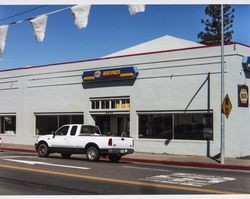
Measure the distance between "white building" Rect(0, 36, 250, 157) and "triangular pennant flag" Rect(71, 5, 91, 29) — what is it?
41.8 feet

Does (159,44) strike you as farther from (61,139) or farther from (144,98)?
(61,139)

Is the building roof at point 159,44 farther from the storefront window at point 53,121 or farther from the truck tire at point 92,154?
the truck tire at point 92,154

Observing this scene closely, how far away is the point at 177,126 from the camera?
25.9 m

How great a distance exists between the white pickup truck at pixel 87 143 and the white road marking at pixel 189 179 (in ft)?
17.8

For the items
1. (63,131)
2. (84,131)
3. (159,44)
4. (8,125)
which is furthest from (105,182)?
(159,44)

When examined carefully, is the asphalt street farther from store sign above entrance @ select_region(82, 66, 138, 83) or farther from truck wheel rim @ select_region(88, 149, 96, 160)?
store sign above entrance @ select_region(82, 66, 138, 83)

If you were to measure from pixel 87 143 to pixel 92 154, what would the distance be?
1.65ft

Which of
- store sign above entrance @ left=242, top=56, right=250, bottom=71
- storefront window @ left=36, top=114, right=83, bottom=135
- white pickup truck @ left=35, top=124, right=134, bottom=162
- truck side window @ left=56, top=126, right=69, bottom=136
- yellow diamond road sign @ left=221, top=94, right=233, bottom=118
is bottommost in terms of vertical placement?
white pickup truck @ left=35, top=124, right=134, bottom=162

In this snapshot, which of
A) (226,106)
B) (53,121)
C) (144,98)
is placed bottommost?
(53,121)

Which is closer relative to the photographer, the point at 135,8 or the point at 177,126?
the point at 135,8

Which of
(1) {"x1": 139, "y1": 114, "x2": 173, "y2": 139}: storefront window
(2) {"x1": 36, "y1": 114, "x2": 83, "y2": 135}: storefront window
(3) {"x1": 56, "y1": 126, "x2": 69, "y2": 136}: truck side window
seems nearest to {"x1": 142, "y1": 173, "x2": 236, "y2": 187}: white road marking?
(3) {"x1": 56, "y1": 126, "x2": 69, "y2": 136}: truck side window

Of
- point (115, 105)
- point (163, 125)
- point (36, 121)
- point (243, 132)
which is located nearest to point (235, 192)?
point (243, 132)

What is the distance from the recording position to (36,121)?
30797 mm

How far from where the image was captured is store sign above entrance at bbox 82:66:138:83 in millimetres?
27250
